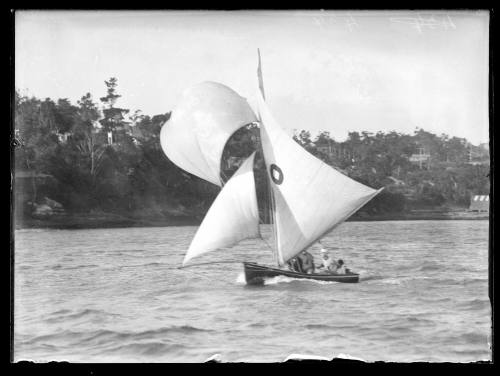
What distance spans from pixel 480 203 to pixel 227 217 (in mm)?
2339

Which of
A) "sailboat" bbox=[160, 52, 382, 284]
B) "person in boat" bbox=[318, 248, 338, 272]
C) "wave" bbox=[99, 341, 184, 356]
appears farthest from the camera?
"person in boat" bbox=[318, 248, 338, 272]

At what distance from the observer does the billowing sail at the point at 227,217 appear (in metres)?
8.97

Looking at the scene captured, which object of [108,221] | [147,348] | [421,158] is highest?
[421,158]

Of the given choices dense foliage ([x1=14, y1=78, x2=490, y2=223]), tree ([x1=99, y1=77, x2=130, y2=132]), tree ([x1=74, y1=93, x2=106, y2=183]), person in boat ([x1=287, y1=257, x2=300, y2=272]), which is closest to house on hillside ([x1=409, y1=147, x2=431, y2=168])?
dense foliage ([x1=14, y1=78, x2=490, y2=223])

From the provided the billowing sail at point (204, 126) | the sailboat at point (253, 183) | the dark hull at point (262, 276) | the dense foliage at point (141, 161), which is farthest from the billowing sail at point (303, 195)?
the billowing sail at point (204, 126)

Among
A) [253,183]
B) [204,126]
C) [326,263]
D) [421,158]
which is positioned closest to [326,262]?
[326,263]

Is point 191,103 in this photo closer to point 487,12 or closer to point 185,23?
point 185,23

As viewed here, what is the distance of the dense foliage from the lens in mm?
8945

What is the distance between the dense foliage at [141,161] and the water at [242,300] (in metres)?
0.29

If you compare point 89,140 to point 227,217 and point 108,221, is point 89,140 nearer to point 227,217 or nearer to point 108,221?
point 108,221

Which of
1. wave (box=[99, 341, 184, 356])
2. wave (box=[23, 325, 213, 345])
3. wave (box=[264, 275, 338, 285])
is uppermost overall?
wave (box=[264, 275, 338, 285])

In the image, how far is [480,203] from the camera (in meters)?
8.94

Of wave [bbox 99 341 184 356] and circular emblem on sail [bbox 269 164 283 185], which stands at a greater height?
circular emblem on sail [bbox 269 164 283 185]

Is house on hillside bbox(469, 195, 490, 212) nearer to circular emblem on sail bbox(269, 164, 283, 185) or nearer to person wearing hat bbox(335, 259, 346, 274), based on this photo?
person wearing hat bbox(335, 259, 346, 274)
